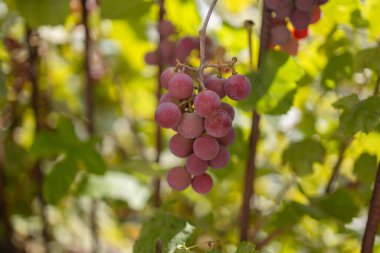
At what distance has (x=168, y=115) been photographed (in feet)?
2.15

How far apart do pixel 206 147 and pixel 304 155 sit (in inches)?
16.6

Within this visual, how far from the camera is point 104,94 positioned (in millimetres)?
1727

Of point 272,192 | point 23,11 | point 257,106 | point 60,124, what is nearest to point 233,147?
point 257,106

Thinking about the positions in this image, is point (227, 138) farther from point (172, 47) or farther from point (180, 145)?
point (172, 47)

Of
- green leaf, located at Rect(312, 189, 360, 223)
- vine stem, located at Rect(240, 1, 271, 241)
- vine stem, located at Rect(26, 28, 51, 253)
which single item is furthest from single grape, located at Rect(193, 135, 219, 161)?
vine stem, located at Rect(26, 28, 51, 253)

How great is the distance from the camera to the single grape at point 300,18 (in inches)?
31.2

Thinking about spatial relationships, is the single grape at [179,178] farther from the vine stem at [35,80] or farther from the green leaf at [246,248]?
the vine stem at [35,80]

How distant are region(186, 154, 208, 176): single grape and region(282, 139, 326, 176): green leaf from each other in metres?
0.37

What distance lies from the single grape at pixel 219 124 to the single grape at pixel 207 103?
0.02m

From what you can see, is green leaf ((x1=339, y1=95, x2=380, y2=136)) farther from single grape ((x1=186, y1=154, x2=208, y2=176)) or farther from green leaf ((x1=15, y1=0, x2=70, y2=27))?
green leaf ((x1=15, y1=0, x2=70, y2=27))

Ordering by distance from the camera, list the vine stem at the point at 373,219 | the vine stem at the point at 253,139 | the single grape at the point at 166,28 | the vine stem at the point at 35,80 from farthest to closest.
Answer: the vine stem at the point at 35,80
the single grape at the point at 166,28
the vine stem at the point at 253,139
the vine stem at the point at 373,219

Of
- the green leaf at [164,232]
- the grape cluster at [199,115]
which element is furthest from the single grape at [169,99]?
the green leaf at [164,232]

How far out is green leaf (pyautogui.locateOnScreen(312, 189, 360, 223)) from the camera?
93cm

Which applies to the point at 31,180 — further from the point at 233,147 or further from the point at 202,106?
the point at 202,106
